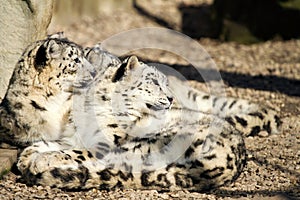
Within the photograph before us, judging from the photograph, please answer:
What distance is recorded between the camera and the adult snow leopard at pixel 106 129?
5406 mm

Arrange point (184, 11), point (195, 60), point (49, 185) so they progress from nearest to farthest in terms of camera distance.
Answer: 1. point (49, 185)
2. point (195, 60)
3. point (184, 11)

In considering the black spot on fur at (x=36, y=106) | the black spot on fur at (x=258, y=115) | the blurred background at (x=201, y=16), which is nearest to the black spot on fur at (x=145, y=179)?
the black spot on fur at (x=36, y=106)

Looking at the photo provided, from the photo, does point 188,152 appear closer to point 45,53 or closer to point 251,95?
point 45,53

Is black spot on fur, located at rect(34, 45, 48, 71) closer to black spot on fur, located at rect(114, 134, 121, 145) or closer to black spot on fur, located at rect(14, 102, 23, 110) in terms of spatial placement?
black spot on fur, located at rect(14, 102, 23, 110)

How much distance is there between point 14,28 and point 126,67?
4.74 ft

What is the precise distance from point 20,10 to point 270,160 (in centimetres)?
263

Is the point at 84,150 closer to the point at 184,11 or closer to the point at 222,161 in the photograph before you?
the point at 222,161

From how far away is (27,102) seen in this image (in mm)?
5773

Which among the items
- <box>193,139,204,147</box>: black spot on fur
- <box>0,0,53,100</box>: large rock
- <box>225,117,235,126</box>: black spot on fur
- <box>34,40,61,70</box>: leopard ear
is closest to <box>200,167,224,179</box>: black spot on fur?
<box>193,139,204,147</box>: black spot on fur

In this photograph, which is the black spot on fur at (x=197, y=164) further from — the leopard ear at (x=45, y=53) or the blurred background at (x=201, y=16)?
the blurred background at (x=201, y=16)

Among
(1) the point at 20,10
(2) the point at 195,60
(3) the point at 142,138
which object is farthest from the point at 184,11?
(3) the point at 142,138

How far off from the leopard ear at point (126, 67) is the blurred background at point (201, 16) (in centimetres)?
511

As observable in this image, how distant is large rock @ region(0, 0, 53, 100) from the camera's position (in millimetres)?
6445

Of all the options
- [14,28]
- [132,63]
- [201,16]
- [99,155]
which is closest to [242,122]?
[132,63]
